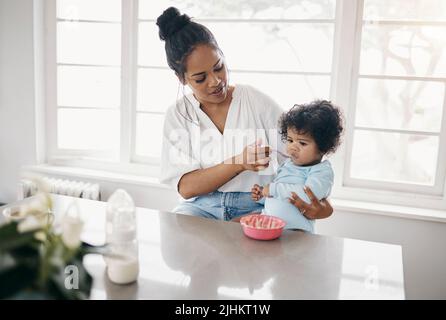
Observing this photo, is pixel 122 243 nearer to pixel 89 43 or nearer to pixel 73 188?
pixel 73 188

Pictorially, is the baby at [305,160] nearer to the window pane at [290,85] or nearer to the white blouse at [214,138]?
the white blouse at [214,138]

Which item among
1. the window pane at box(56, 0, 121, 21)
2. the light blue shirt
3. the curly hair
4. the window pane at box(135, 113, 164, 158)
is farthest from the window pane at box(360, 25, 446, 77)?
the window pane at box(56, 0, 121, 21)

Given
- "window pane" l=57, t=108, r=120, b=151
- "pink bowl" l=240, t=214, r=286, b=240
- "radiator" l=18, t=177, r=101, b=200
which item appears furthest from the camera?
"window pane" l=57, t=108, r=120, b=151

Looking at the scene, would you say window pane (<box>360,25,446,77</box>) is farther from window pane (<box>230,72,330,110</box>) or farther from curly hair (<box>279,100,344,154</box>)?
curly hair (<box>279,100,344,154</box>)

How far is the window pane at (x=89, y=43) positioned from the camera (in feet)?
9.39

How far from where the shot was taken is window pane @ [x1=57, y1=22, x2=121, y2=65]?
113 inches

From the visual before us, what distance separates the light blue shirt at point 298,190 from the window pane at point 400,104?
1.01 metres

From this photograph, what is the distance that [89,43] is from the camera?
2.91 meters

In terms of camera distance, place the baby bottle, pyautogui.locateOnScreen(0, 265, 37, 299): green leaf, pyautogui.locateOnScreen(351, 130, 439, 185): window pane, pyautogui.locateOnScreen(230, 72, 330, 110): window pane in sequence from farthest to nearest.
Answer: pyautogui.locateOnScreen(230, 72, 330, 110): window pane < pyautogui.locateOnScreen(351, 130, 439, 185): window pane < the baby bottle < pyautogui.locateOnScreen(0, 265, 37, 299): green leaf

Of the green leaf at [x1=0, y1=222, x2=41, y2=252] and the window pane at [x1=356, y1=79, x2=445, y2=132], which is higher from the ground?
the window pane at [x1=356, y1=79, x2=445, y2=132]

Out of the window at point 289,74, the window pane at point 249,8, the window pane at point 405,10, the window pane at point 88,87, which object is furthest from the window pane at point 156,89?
the window pane at point 405,10

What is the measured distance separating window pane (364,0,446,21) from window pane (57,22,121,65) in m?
1.58

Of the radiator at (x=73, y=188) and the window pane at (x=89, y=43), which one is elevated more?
the window pane at (x=89, y=43)

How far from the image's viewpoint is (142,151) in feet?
9.62
